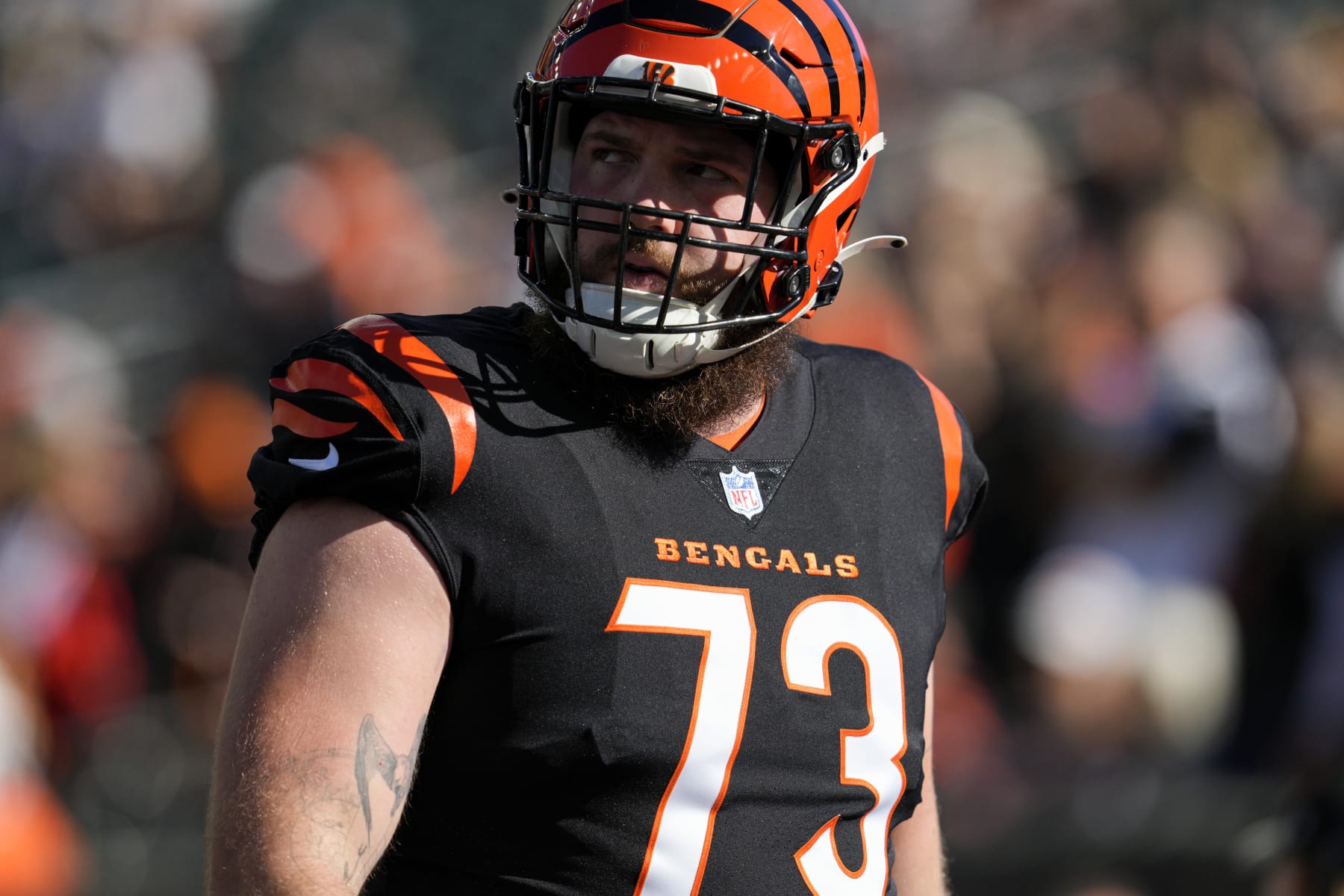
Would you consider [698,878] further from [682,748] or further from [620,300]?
[620,300]

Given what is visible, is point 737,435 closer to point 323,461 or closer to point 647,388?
point 647,388

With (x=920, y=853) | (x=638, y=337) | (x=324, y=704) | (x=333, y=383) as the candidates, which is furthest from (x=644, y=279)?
(x=920, y=853)

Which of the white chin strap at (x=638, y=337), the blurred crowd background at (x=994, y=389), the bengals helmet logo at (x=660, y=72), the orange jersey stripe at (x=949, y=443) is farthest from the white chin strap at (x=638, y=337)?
the blurred crowd background at (x=994, y=389)

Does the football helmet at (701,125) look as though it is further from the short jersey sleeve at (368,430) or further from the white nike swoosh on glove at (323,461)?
the white nike swoosh on glove at (323,461)

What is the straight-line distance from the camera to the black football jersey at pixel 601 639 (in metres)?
1.70

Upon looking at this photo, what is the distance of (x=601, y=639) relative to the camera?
5.72ft

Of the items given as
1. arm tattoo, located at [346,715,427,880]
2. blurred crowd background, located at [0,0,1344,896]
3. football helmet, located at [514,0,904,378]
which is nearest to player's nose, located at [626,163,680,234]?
football helmet, located at [514,0,904,378]

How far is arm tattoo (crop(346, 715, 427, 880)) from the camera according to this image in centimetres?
158

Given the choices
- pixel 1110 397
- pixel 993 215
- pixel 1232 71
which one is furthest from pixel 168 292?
pixel 1232 71

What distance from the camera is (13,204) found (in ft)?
23.6

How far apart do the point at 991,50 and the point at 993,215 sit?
4.27 ft

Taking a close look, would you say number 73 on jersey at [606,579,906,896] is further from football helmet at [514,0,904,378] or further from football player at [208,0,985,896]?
football helmet at [514,0,904,378]

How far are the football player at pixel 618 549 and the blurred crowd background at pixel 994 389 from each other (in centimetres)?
204

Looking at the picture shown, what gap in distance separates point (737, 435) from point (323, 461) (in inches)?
24.0
